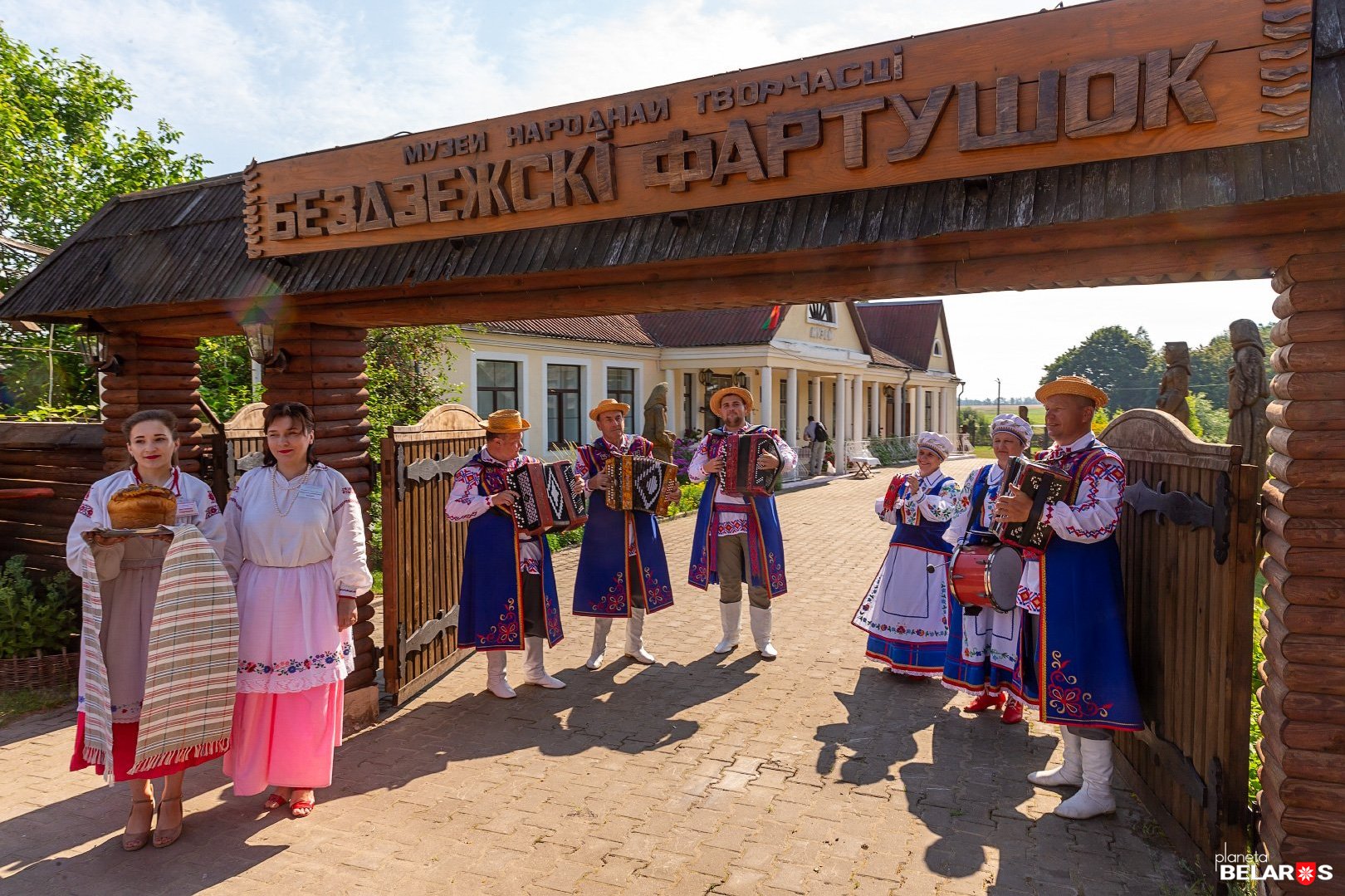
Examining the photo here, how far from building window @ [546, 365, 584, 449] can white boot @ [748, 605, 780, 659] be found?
13232mm

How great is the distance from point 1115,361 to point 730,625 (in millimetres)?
86088

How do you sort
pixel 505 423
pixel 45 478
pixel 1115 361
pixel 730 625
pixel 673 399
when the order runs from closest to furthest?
pixel 505 423, pixel 730 625, pixel 45 478, pixel 673 399, pixel 1115 361

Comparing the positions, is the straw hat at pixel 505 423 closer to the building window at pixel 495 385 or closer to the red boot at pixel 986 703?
the red boot at pixel 986 703

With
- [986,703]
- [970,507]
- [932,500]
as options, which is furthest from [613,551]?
[986,703]

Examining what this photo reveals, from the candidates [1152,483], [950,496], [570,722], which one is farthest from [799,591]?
[1152,483]

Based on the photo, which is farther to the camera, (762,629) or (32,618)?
(762,629)

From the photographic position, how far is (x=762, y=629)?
650 cm

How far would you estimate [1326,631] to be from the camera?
2.94m

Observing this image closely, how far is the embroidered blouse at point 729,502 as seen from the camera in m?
6.38

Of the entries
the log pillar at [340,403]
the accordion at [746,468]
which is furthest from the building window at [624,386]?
the log pillar at [340,403]

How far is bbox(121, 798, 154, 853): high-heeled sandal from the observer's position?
3.67 m

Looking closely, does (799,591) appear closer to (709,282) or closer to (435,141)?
(709,282)

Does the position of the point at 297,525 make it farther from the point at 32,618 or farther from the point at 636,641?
the point at 32,618

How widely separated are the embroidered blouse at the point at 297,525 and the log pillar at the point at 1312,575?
388 cm
